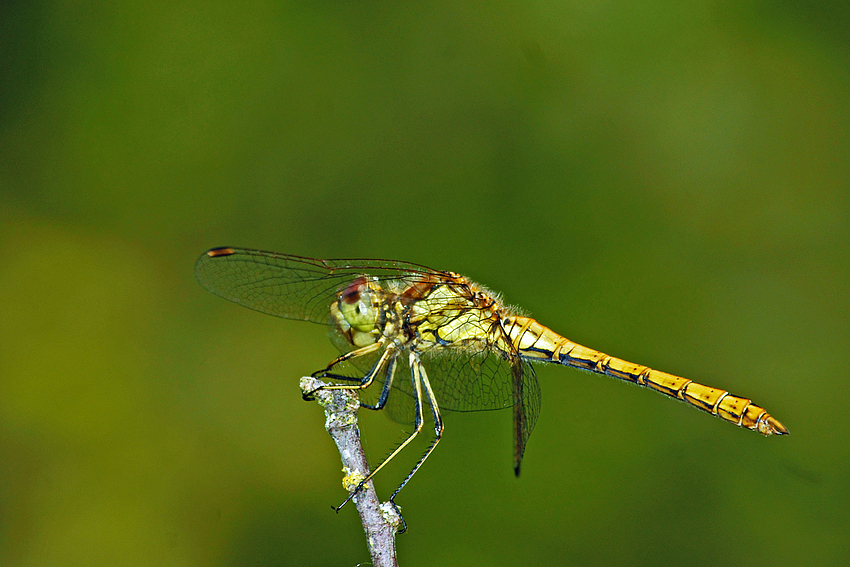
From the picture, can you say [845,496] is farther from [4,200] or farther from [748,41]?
[4,200]

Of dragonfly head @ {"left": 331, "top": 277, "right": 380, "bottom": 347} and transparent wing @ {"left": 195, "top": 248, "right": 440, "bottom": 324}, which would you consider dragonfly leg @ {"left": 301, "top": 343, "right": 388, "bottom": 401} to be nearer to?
dragonfly head @ {"left": 331, "top": 277, "right": 380, "bottom": 347}

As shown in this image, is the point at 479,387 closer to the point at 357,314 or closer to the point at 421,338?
the point at 421,338

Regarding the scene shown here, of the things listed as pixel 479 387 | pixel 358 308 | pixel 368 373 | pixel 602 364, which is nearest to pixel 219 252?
pixel 358 308

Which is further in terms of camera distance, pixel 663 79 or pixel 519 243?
pixel 663 79

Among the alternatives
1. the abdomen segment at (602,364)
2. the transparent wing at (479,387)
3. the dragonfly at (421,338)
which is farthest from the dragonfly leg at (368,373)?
Result: the abdomen segment at (602,364)

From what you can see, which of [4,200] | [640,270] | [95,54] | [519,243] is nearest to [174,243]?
[4,200]

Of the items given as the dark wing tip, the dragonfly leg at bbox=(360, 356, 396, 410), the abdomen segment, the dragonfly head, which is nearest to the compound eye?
the dragonfly head

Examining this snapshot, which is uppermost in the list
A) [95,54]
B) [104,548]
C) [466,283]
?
[95,54]

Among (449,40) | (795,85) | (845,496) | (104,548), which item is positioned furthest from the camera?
(449,40)
